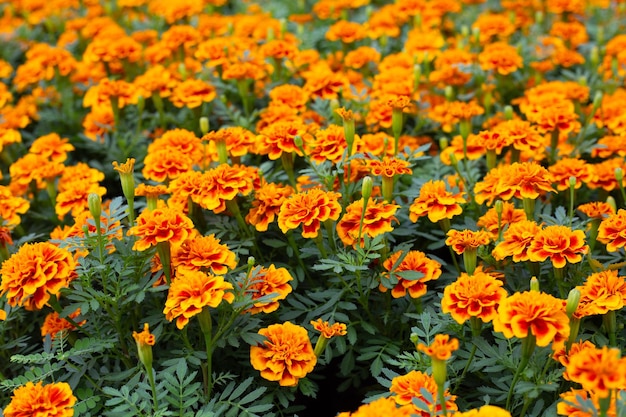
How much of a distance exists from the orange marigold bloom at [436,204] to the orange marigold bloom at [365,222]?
0.31 ft

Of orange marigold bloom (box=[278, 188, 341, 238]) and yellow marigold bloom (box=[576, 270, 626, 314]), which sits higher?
orange marigold bloom (box=[278, 188, 341, 238])

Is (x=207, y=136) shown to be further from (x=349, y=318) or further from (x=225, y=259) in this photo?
(x=349, y=318)

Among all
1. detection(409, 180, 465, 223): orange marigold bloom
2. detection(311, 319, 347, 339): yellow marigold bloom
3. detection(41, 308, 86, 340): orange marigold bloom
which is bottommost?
detection(41, 308, 86, 340): orange marigold bloom

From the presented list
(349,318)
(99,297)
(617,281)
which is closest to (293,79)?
(349,318)

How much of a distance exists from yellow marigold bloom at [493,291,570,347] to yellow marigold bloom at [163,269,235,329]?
2.04 feet

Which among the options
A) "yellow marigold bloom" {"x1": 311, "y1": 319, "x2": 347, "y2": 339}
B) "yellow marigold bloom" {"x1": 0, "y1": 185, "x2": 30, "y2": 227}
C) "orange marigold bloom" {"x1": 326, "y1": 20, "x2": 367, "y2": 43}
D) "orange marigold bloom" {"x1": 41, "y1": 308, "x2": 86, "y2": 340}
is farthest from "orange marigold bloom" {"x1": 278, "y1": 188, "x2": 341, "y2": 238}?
"orange marigold bloom" {"x1": 326, "y1": 20, "x2": 367, "y2": 43}

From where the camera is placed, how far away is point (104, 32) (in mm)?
3316

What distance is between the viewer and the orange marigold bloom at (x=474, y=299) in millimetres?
1578

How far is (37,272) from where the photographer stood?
173cm

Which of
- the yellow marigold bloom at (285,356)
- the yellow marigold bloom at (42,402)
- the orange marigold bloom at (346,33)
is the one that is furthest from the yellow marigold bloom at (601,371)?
the orange marigold bloom at (346,33)

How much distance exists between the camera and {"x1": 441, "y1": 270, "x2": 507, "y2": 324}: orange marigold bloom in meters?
1.58

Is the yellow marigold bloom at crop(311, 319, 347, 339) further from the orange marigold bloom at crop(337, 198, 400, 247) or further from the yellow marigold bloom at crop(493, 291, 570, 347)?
the yellow marigold bloom at crop(493, 291, 570, 347)

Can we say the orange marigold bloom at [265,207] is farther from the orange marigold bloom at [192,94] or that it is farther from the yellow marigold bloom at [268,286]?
the orange marigold bloom at [192,94]

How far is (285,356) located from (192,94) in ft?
4.42
